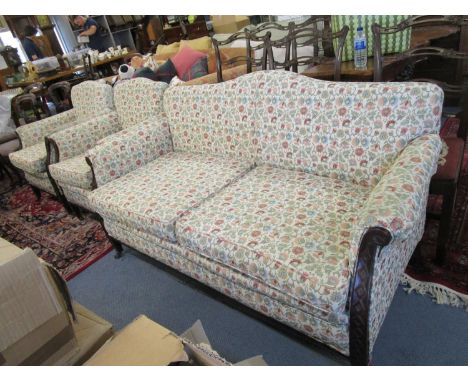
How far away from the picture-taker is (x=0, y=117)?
3877 mm

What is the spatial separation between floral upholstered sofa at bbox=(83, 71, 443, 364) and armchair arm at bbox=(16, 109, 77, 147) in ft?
4.52

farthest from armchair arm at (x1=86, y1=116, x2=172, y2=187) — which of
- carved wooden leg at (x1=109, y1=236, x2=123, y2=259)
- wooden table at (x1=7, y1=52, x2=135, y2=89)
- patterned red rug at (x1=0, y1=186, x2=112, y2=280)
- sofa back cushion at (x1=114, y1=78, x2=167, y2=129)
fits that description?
wooden table at (x1=7, y1=52, x2=135, y2=89)

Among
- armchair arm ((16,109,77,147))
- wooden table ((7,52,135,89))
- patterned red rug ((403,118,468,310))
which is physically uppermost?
wooden table ((7,52,135,89))

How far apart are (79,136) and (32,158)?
412mm

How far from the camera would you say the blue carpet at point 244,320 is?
4.14 feet

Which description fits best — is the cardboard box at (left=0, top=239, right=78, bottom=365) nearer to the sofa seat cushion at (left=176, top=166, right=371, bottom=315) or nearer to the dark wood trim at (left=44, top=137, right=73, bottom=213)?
the sofa seat cushion at (left=176, top=166, right=371, bottom=315)

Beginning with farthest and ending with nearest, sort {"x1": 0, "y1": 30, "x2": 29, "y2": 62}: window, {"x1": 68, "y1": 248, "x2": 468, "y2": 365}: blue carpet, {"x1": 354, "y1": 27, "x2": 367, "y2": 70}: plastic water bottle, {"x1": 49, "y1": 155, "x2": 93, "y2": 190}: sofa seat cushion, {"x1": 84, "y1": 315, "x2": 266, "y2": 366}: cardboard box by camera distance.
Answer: {"x1": 0, "y1": 30, "x2": 29, "y2": 62}: window → {"x1": 49, "y1": 155, "x2": 93, "y2": 190}: sofa seat cushion → {"x1": 354, "y1": 27, "x2": 367, "y2": 70}: plastic water bottle → {"x1": 68, "y1": 248, "x2": 468, "y2": 365}: blue carpet → {"x1": 84, "y1": 315, "x2": 266, "y2": 366}: cardboard box

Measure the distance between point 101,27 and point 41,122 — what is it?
5068 millimetres

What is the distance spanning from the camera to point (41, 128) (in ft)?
9.96

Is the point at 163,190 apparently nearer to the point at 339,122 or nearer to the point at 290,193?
the point at 290,193

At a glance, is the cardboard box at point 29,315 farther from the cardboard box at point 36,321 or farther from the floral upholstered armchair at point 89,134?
the floral upholstered armchair at point 89,134

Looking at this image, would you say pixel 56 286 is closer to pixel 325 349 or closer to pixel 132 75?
pixel 325 349

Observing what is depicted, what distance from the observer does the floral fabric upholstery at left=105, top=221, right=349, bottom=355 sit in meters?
1.15
